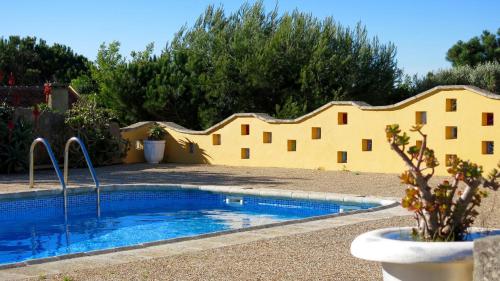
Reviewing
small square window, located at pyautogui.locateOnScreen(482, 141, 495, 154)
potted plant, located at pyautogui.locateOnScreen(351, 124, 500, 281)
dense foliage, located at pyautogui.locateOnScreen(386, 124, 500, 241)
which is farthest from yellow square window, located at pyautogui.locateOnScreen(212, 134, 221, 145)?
dense foliage, located at pyautogui.locateOnScreen(386, 124, 500, 241)

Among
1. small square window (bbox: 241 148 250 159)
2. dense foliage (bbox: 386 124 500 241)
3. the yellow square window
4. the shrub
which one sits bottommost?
dense foliage (bbox: 386 124 500 241)

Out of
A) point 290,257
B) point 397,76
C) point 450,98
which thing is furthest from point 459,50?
point 290,257

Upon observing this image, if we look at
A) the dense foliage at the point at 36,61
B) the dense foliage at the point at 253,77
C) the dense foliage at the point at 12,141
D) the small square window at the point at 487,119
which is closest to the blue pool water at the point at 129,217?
the dense foliage at the point at 12,141

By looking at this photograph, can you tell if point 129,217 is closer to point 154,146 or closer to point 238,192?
point 238,192

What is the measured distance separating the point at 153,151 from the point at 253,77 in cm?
450

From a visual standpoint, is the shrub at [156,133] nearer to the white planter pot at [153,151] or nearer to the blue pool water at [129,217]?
the white planter pot at [153,151]

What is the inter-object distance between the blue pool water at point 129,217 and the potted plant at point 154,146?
512 cm

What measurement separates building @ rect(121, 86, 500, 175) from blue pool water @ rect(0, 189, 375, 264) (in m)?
3.42

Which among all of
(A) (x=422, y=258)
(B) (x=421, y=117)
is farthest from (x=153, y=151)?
(A) (x=422, y=258)

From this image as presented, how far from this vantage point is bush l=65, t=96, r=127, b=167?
17745mm

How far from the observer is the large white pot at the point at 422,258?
4086 millimetres

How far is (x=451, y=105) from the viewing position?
606 inches

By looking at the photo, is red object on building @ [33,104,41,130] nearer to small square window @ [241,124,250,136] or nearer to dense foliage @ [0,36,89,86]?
small square window @ [241,124,250,136]

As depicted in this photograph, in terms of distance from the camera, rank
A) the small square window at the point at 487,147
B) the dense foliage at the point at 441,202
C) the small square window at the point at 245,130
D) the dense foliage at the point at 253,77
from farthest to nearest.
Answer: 1. the dense foliage at the point at 253,77
2. the small square window at the point at 245,130
3. the small square window at the point at 487,147
4. the dense foliage at the point at 441,202
